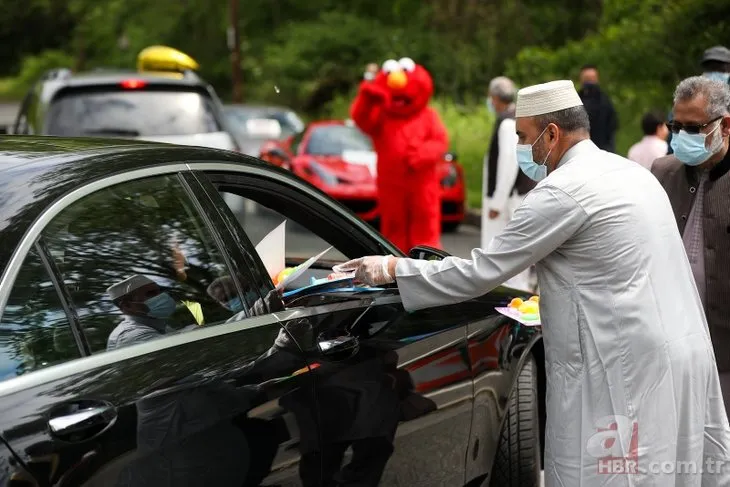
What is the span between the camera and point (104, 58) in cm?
5691

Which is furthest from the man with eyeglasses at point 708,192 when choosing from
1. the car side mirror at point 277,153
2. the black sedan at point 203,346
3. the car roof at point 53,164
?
the car side mirror at point 277,153

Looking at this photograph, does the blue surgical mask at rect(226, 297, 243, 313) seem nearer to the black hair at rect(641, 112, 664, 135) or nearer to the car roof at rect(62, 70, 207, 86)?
the car roof at rect(62, 70, 207, 86)

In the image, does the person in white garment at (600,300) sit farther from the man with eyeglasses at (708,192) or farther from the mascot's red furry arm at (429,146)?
the mascot's red furry arm at (429,146)

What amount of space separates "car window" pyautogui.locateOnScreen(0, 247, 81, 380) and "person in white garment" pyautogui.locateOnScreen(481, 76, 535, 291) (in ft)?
20.1

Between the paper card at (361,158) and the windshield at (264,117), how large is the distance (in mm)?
4247

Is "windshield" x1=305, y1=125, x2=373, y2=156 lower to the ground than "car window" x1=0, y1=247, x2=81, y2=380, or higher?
lower

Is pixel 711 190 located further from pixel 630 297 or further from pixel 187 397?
pixel 187 397

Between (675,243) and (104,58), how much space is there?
55481 mm

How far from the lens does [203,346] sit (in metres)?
3.14

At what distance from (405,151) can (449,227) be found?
5.19m

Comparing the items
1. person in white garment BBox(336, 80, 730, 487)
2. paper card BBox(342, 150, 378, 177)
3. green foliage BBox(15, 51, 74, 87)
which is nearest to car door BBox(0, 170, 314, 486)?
person in white garment BBox(336, 80, 730, 487)

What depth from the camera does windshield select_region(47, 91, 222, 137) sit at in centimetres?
901

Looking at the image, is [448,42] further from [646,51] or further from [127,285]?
[127,285]

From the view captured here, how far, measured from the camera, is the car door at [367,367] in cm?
347
